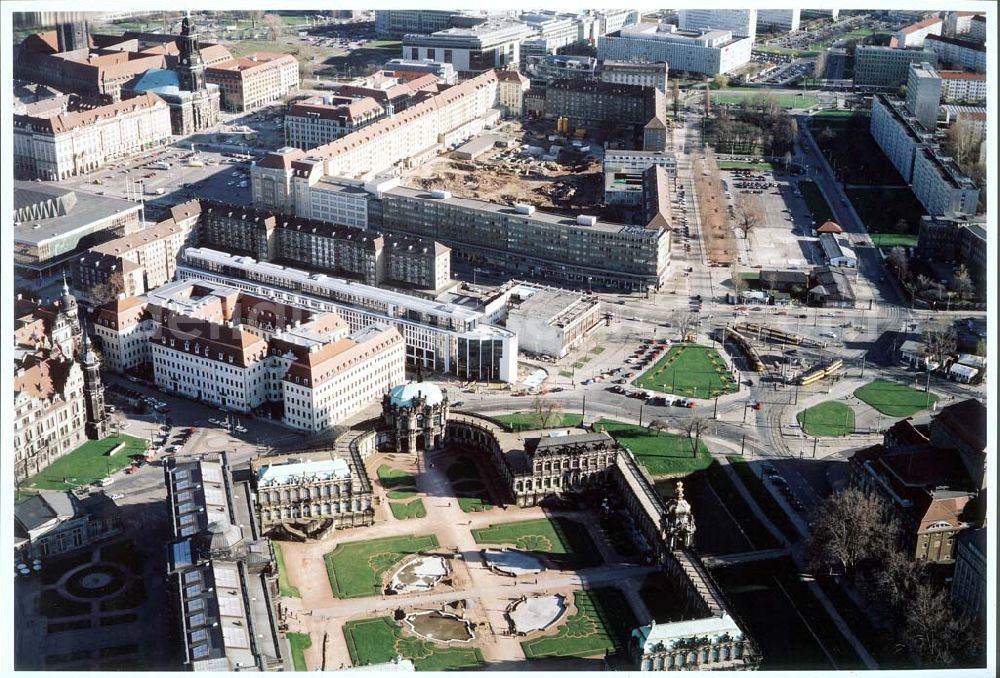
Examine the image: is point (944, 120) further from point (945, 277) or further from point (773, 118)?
point (945, 277)

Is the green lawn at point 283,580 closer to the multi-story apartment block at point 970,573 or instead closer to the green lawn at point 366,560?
the green lawn at point 366,560

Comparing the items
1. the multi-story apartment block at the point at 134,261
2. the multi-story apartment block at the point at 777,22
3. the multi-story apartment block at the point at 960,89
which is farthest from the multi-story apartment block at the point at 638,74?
the multi-story apartment block at the point at 134,261

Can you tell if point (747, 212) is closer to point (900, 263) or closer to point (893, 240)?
point (893, 240)

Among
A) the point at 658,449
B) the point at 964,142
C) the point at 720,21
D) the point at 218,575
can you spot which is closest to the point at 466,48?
the point at 720,21

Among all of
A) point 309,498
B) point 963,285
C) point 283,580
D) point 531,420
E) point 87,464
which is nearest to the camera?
point 283,580

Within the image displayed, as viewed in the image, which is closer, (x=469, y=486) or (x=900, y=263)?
(x=469, y=486)

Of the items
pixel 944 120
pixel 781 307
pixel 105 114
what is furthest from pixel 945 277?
pixel 105 114

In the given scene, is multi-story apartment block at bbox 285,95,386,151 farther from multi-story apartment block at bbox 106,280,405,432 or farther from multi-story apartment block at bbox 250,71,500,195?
multi-story apartment block at bbox 106,280,405,432
